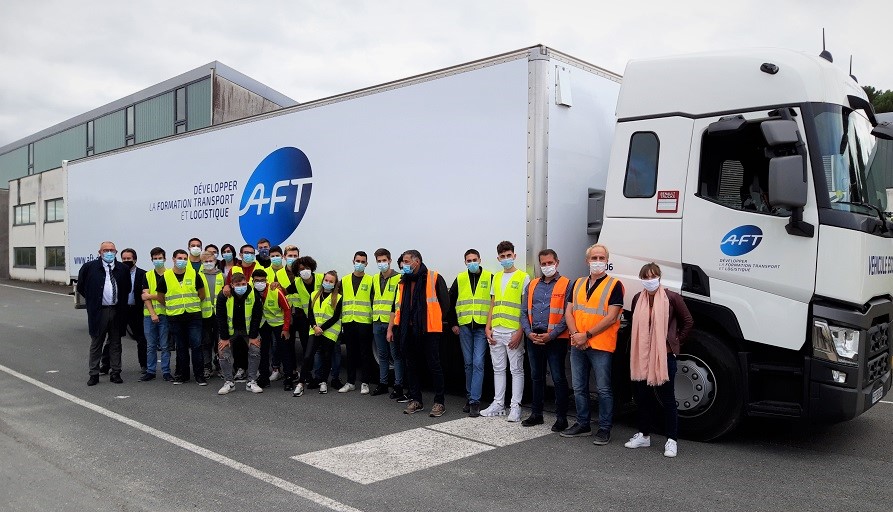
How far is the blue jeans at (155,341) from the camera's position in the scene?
9.17 metres

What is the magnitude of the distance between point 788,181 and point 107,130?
41.8 meters

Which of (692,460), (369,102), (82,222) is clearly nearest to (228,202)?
(369,102)

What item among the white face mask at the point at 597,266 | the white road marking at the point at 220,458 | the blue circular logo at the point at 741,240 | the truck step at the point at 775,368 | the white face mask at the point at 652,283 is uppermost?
the blue circular logo at the point at 741,240

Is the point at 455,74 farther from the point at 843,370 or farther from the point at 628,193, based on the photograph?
the point at 843,370

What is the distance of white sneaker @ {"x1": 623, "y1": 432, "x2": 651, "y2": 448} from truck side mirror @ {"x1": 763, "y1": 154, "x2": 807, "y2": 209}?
7.48ft

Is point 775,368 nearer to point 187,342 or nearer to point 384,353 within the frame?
point 384,353

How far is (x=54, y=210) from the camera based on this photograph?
3475cm

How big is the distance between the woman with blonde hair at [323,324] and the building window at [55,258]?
100.0 ft

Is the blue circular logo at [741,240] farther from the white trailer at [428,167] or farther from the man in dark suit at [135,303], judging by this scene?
the man in dark suit at [135,303]

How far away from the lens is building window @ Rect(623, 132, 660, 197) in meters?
6.27

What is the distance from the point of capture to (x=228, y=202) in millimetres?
10688

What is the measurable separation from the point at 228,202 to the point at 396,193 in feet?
12.3

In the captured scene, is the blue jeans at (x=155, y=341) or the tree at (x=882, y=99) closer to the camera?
the blue jeans at (x=155, y=341)

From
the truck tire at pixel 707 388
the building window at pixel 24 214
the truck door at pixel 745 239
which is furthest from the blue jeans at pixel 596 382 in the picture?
the building window at pixel 24 214
